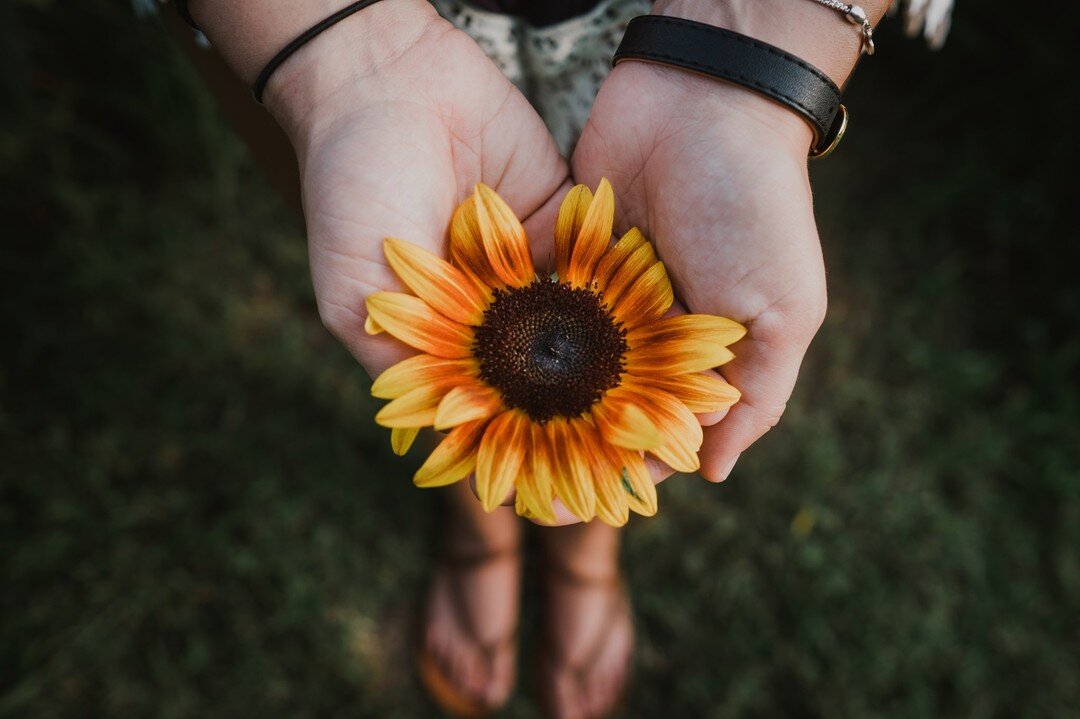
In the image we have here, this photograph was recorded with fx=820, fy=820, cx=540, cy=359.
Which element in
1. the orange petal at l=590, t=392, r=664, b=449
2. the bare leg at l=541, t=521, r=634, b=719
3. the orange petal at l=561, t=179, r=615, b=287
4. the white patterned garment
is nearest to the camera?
the orange petal at l=590, t=392, r=664, b=449

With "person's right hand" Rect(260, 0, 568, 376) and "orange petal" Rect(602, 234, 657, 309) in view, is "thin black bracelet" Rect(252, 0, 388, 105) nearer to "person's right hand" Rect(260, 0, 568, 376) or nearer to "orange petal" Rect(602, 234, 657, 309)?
"person's right hand" Rect(260, 0, 568, 376)

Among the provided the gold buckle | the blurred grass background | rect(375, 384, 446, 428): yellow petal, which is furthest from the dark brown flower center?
the blurred grass background

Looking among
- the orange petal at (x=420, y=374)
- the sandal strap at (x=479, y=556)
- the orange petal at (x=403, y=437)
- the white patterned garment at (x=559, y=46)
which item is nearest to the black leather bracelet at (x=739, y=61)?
the white patterned garment at (x=559, y=46)

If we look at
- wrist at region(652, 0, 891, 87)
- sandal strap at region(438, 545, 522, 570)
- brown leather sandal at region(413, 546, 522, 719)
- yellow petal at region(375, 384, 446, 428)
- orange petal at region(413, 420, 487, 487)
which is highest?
wrist at region(652, 0, 891, 87)

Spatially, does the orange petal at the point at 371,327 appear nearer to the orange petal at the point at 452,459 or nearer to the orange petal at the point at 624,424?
the orange petal at the point at 452,459

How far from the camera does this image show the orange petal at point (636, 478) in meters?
1.06

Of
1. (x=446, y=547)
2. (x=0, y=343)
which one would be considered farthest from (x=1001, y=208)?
(x=0, y=343)

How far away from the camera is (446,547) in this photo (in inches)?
77.7

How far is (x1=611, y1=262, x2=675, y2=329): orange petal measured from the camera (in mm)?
1135

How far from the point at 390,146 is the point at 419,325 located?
25 centimetres

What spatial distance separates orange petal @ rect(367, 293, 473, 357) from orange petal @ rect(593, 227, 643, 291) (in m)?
0.20

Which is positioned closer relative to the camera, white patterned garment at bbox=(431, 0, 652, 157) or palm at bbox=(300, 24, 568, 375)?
palm at bbox=(300, 24, 568, 375)

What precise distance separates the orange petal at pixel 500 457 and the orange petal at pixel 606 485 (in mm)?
90

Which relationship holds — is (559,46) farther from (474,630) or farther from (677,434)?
(474,630)
